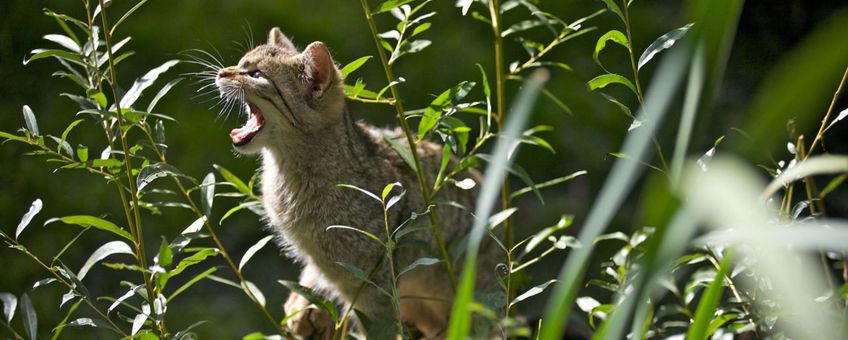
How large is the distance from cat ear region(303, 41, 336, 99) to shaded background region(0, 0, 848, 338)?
3.89 ft

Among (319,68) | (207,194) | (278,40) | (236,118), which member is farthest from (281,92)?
(236,118)

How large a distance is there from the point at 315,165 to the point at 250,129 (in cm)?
21

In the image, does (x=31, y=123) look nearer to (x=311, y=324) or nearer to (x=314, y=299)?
(x=314, y=299)

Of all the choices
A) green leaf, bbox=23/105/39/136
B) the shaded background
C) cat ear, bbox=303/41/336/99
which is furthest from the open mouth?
the shaded background

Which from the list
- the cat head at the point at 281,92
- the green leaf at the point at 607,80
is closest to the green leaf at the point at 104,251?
the cat head at the point at 281,92

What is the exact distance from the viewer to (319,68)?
233cm

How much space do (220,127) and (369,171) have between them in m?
1.33

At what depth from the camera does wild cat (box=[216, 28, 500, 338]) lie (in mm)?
2277

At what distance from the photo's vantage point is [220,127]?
3.61 m

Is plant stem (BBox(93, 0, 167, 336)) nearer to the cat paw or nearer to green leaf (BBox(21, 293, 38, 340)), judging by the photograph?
green leaf (BBox(21, 293, 38, 340))

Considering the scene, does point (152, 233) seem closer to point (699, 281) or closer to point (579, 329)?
point (579, 329)

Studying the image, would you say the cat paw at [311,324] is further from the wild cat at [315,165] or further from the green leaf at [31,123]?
the green leaf at [31,123]

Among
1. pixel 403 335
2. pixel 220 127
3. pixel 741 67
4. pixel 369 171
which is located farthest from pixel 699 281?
pixel 220 127

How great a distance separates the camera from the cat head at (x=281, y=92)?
2221mm
